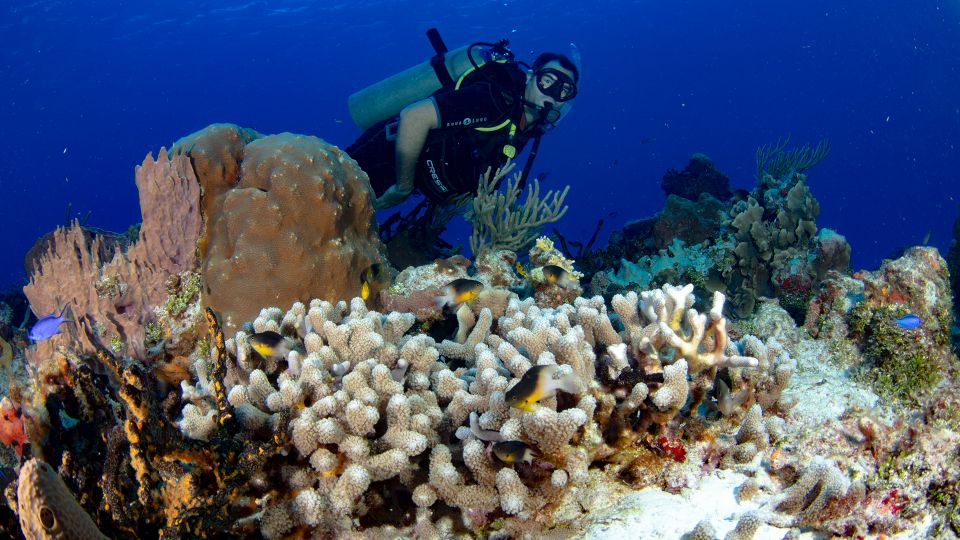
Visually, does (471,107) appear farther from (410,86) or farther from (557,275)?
(557,275)

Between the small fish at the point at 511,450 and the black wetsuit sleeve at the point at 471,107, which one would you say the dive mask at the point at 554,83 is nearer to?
the black wetsuit sleeve at the point at 471,107

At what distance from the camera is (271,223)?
184 inches

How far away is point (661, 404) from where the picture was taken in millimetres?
2506

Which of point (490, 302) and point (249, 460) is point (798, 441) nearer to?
point (490, 302)

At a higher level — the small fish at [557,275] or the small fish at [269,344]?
the small fish at [557,275]

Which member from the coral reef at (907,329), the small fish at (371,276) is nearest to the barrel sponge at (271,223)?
the small fish at (371,276)

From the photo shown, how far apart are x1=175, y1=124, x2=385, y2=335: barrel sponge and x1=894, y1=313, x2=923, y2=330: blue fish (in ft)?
15.9

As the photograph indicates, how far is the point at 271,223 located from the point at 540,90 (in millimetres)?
4383

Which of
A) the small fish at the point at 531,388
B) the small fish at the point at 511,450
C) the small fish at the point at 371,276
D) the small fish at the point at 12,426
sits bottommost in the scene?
the small fish at the point at 12,426

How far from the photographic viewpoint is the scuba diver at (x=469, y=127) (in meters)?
6.99

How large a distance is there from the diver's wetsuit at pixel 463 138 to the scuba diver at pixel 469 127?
0.04ft

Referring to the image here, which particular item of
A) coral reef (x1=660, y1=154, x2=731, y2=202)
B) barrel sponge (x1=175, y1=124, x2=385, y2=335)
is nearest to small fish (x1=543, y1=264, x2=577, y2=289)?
barrel sponge (x1=175, y1=124, x2=385, y2=335)

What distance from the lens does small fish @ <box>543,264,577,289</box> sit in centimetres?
501

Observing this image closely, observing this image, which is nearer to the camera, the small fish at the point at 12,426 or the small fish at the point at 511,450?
the small fish at the point at 511,450
